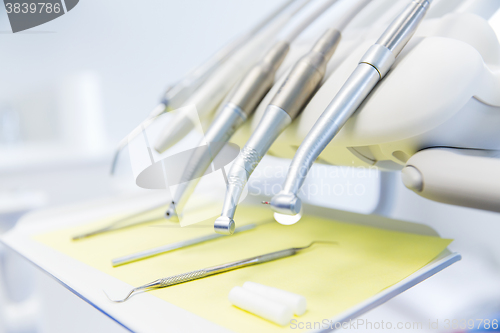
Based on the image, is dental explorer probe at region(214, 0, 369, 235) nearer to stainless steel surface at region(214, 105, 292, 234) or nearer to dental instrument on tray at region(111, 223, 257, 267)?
stainless steel surface at region(214, 105, 292, 234)

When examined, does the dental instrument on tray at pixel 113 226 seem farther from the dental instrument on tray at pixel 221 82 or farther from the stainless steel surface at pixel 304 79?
the stainless steel surface at pixel 304 79

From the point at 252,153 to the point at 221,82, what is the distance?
0.15 meters

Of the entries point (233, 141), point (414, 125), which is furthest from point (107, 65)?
point (414, 125)

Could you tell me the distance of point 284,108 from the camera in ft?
0.88

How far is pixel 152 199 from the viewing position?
499mm

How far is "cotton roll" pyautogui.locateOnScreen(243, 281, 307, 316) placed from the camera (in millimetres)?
191

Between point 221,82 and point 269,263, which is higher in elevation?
point 221,82

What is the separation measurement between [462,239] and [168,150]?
30cm

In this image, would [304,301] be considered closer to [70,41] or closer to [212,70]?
[212,70]

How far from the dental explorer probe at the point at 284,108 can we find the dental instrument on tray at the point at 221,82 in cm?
11
